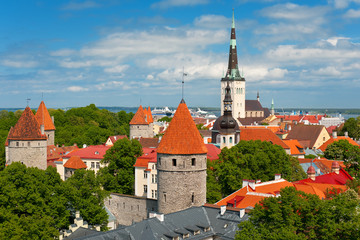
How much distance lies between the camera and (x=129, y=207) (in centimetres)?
4003

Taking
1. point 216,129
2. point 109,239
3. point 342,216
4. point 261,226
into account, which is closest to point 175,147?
point 109,239

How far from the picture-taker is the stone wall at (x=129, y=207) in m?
38.1

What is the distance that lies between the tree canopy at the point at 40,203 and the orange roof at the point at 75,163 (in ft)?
51.1

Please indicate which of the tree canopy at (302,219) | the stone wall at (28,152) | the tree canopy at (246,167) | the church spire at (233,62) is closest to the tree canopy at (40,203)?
the tree canopy at (246,167)

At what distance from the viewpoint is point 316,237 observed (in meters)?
20.2

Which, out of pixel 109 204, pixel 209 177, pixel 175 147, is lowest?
pixel 109 204

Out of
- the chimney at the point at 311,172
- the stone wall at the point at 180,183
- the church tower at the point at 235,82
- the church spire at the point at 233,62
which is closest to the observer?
the stone wall at the point at 180,183

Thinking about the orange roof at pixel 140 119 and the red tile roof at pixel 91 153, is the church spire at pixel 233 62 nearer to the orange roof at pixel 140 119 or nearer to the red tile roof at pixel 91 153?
the orange roof at pixel 140 119

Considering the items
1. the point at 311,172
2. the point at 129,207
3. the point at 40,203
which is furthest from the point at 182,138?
the point at 311,172

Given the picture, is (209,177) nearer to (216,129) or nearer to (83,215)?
(83,215)

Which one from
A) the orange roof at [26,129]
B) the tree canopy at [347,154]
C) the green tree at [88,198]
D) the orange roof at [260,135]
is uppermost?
the orange roof at [26,129]

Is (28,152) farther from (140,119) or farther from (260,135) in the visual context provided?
(260,135)

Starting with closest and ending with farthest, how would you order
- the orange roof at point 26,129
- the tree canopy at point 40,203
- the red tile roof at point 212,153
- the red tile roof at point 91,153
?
the tree canopy at point 40,203 < the red tile roof at point 212,153 < the orange roof at point 26,129 < the red tile roof at point 91,153

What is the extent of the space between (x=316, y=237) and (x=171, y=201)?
1254 cm
